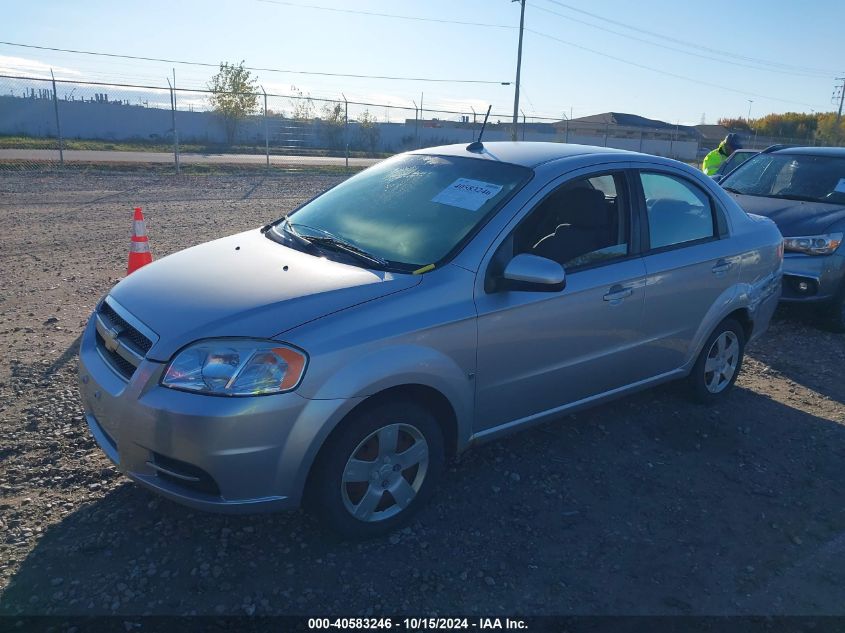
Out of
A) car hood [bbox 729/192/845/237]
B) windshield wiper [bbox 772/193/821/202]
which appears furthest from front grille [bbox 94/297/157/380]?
windshield wiper [bbox 772/193/821/202]

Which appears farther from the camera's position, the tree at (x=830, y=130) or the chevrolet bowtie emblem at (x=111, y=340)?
the tree at (x=830, y=130)

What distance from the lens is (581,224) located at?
406 cm

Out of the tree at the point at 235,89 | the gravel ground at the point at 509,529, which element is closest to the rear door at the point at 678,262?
the gravel ground at the point at 509,529

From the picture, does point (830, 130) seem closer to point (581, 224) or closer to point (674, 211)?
point (674, 211)

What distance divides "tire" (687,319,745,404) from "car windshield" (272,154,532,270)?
2.04 meters

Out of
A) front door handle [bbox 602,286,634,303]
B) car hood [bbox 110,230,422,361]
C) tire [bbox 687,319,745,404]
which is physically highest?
car hood [bbox 110,230,422,361]

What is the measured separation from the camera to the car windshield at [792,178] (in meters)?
7.70

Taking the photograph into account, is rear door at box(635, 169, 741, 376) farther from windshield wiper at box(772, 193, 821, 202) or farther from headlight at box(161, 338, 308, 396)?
windshield wiper at box(772, 193, 821, 202)

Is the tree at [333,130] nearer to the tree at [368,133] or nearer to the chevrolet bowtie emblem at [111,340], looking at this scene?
the tree at [368,133]

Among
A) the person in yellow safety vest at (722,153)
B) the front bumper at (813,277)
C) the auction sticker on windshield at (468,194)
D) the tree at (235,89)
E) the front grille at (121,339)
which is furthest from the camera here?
the tree at (235,89)

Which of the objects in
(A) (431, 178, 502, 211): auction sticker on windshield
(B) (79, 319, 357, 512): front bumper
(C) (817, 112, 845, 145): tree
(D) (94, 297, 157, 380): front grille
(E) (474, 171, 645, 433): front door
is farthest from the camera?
(C) (817, 112, 845, 145): tree

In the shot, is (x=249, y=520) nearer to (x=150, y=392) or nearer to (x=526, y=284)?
(x=150, y=392)

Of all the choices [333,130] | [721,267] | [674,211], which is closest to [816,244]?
[721,267]

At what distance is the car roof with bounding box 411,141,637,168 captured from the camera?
404 cm
